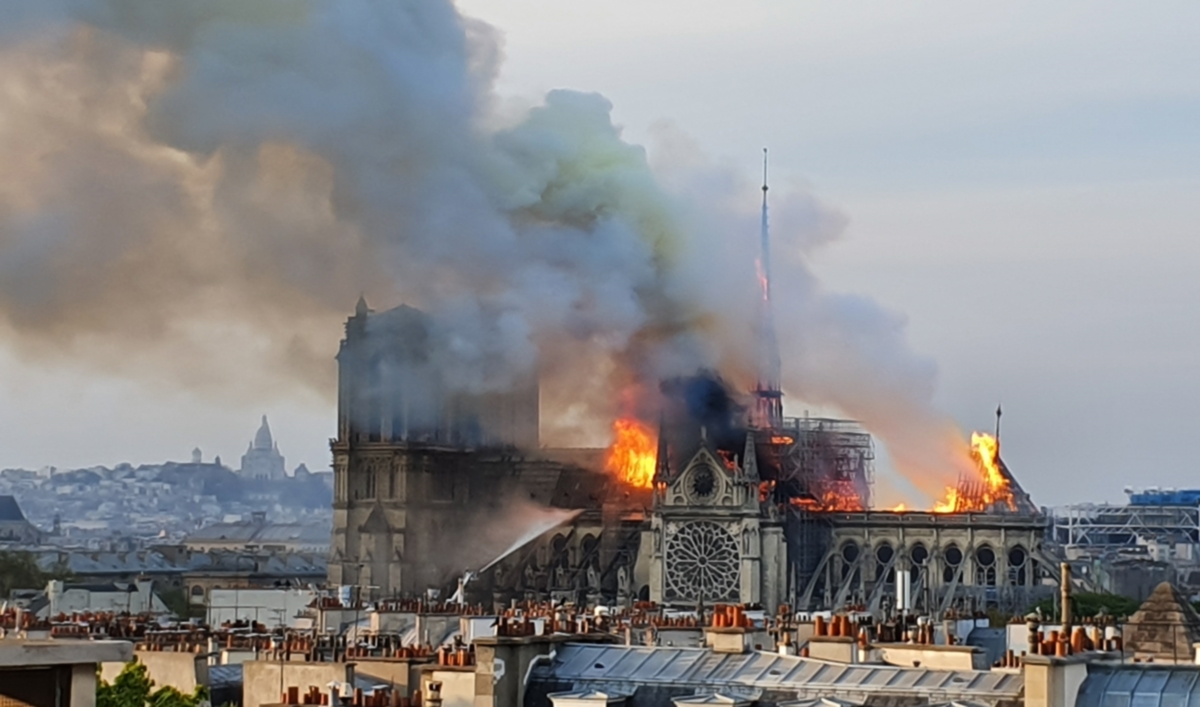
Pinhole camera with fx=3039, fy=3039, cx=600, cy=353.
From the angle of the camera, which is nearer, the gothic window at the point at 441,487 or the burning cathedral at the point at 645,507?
the burning cathedral at the point at 645,507

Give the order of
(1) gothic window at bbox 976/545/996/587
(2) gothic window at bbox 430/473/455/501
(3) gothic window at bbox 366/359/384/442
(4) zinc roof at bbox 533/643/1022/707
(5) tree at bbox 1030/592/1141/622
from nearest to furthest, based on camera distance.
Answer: (4) zinc roof at bbox 533/643/1022/707 → (5) tree at bbox 1030/592/1141/622 → (1) gothic window at bbox 976/545/996/587 → (3) gothic window at bbox 366/359/384/442 → (2) gothic window at bbox 430/473/455/501

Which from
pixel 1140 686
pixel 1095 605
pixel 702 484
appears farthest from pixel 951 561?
pixel 1140 686

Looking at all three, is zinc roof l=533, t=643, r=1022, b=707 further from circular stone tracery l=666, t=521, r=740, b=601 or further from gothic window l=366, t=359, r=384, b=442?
gothic window l=366, t=359, r=384, b=442

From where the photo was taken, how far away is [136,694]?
151 ft

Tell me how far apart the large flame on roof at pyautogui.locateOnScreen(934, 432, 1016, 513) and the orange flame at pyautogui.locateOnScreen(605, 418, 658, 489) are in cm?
1404

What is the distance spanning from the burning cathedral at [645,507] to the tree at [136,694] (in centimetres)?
7592

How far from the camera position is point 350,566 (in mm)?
150250

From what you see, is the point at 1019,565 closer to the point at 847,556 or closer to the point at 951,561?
the point at 951,561

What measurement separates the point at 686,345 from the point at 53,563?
6357cm

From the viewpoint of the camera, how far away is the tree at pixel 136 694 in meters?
45.5

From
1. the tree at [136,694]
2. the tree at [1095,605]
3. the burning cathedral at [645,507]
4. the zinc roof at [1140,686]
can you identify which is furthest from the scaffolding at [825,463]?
the zinc roof at [1140,686]

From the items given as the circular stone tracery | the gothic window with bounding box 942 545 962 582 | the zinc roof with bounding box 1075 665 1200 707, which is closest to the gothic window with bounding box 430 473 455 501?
the circular stone tracery

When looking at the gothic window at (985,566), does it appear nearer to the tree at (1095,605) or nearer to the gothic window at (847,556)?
the tree at (1095,605)

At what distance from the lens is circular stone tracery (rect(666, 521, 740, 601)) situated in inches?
5246
